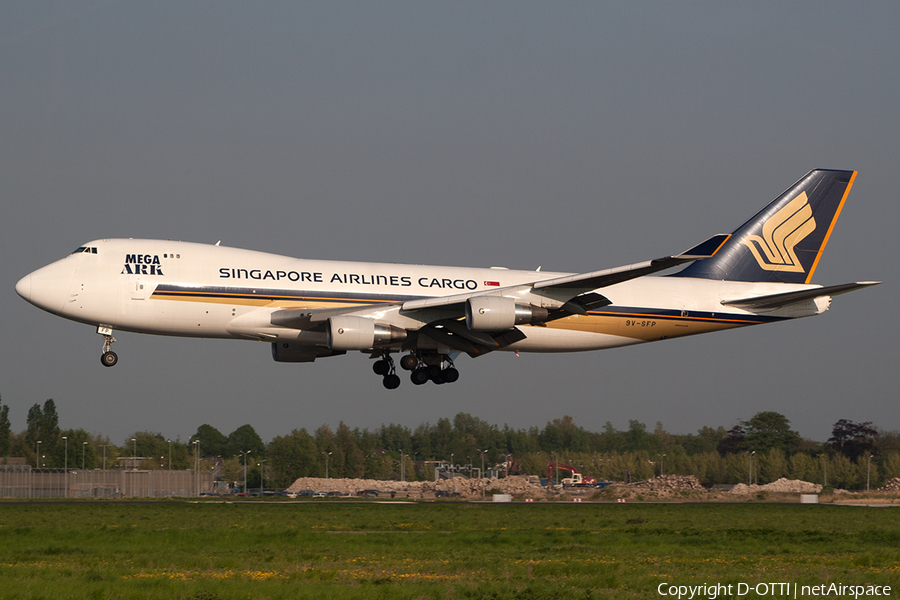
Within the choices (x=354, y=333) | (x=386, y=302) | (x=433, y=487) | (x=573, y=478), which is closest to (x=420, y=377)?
(x=386, y=302)

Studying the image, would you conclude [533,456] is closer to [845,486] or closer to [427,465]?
[845,486]

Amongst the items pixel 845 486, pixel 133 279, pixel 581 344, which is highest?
pixel 133 279

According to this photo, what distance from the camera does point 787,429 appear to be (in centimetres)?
10875

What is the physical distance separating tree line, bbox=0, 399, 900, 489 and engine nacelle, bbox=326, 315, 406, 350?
69.1 meters

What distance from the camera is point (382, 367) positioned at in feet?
144

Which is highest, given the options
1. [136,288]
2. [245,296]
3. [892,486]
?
[136,288]

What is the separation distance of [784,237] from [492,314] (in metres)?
18.2

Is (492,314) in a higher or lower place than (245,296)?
lower

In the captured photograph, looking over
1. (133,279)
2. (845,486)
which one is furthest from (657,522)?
(845,486)

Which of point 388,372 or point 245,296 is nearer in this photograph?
point 245,296

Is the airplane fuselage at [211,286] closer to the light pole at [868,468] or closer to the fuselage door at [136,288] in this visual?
the fuselage door at [136,288]

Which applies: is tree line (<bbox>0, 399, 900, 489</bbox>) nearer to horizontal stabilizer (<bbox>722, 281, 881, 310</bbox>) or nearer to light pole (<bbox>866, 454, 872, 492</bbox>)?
light pole (<bbox>866, 454, 872, 492</bbox>)

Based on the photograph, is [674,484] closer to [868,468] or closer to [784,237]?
[868,468]

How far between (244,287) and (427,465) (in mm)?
116928
